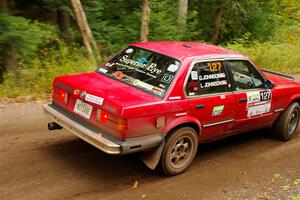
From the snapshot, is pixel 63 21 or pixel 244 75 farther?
pixel 63 21

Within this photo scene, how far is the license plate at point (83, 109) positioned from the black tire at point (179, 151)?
109 centimetres

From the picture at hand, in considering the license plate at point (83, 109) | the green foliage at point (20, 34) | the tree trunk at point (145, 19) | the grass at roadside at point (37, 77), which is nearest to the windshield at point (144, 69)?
the license plate at point (83, 109)

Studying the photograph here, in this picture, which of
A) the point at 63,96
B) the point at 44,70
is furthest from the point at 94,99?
the point at 44,70

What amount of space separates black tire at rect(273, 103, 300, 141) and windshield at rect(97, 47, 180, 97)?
2.80m

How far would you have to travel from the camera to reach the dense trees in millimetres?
10102

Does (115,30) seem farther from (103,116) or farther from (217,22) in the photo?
(103,116)

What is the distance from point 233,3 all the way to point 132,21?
592 centimetres

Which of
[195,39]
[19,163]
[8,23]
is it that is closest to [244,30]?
[195,39]

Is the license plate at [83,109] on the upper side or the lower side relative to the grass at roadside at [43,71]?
upper

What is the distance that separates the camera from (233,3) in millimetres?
18797

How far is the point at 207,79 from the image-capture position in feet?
19.7

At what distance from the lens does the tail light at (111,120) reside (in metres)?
4.98

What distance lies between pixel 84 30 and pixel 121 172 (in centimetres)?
709

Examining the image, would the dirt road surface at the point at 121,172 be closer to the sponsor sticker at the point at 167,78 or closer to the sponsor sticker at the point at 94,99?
the sponsor sticker at the point at 94,99
